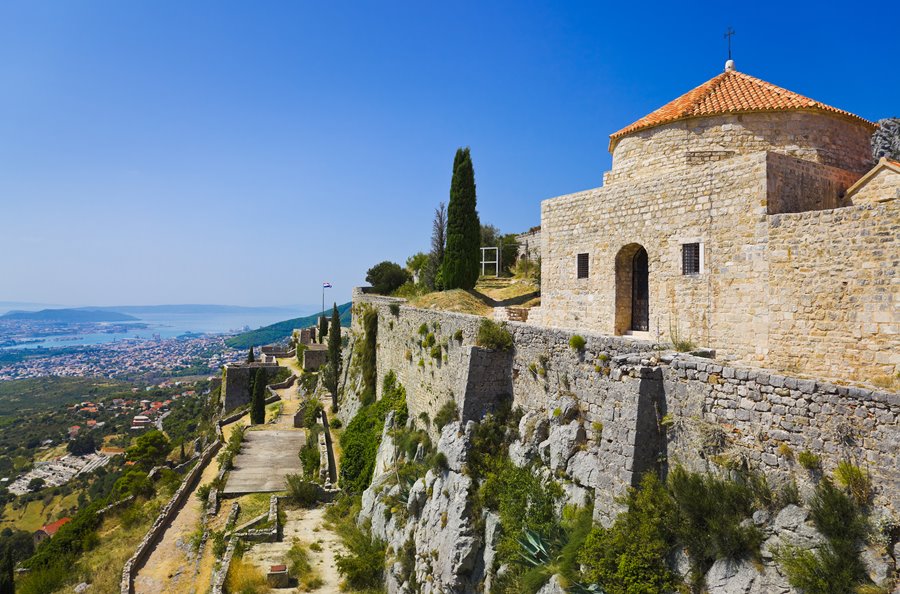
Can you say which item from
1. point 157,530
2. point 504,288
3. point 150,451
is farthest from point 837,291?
point 150,451

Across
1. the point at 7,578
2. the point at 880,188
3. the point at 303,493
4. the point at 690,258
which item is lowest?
the point at 7,578

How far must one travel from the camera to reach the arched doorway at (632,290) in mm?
13461

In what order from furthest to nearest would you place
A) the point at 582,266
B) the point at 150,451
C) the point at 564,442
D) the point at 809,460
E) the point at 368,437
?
the point at 150,451 → the point at 368,437 → the point at 582,266 → the point at 564,442 → the point at 809,460

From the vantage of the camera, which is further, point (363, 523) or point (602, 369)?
point (363, 523)

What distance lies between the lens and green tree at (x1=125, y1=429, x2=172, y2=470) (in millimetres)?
32469

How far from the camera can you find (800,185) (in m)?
10.8

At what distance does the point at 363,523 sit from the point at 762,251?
1260 cm

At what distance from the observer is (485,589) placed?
9.27 meters

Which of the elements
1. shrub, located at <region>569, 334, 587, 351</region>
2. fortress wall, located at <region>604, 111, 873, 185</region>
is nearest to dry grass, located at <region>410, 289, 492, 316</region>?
fortress wall, located at <region>604, 111, 873, 185</region>

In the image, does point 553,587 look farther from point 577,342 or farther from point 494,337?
point 494,337

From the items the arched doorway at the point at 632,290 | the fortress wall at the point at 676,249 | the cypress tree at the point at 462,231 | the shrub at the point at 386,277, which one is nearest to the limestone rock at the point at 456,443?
the fortress wall at the point at 676,249

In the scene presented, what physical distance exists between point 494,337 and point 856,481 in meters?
7.21

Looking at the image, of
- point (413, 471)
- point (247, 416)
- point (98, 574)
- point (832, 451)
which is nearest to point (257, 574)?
point (413, 471)

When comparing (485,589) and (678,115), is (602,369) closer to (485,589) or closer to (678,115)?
(485,589)
